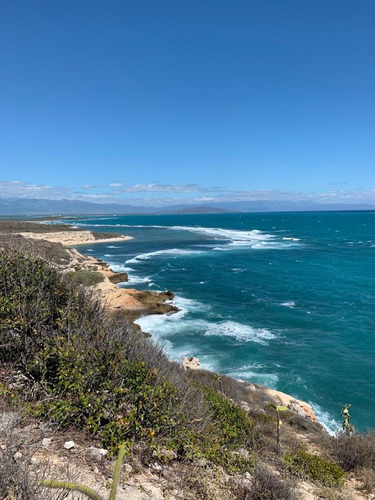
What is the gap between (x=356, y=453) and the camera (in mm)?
9031

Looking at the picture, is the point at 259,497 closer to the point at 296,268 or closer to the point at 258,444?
the point at 258,444

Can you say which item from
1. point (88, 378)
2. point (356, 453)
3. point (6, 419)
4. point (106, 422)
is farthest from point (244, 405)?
point (6, 419)

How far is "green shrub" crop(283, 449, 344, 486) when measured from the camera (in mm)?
7789

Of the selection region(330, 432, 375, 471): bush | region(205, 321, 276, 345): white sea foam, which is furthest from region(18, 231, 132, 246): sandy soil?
region(330, 432, 375, 471): bush

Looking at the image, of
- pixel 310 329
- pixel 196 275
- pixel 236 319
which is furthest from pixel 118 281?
pixel 310 329

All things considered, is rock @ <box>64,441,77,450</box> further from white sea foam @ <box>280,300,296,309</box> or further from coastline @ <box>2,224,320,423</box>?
white sea foam @ <box>280,300,296,309</box>

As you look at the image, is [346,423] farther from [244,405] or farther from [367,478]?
[244,405]

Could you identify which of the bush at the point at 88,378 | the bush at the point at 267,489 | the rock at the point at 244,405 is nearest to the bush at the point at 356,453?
the bush at the point at 88,378

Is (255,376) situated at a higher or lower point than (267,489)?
lower

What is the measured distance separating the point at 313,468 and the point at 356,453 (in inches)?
79.0

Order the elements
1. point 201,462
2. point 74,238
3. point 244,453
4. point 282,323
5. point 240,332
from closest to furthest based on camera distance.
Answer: point 201,462 → point 244,453 → point 240,332 → point 282,323 → point 74,238

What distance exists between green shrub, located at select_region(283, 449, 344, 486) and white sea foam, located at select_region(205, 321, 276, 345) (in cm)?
1743

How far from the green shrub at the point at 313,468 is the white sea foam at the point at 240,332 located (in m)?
17.4

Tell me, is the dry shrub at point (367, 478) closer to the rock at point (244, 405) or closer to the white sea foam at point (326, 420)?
the rock at point (244, 405)
